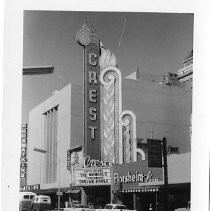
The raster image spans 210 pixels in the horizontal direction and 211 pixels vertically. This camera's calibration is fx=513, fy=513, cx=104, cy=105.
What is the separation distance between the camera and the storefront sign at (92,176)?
4.55 metres

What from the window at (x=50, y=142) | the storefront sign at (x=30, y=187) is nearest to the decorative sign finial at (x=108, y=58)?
the window at (x=50, y=142)

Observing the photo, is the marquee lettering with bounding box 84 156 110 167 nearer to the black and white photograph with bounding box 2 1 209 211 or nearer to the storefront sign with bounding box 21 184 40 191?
the black and white photograph with bounding box 2 1 209 211

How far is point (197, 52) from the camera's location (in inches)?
171


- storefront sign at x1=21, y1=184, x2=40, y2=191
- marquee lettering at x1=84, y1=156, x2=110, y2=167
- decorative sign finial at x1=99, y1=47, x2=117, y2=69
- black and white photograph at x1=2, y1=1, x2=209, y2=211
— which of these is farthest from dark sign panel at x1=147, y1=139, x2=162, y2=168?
storefront sign at x1=21, y1=184, x2=40, y2=191

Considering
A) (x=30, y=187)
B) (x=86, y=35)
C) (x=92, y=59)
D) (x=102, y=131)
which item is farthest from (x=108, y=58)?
(x=30, y=187)

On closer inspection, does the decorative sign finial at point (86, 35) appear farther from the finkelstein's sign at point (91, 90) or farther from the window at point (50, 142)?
the window at point (50, 142)

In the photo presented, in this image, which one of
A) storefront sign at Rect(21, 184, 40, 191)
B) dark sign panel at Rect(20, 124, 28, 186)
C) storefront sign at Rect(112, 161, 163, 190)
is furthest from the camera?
storefront sign at Rect(112, 161, 163, 190)

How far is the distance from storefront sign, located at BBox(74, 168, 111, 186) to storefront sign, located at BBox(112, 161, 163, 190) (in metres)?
0.07

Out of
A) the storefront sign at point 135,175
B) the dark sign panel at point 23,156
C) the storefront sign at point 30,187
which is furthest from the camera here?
the storefront sign at point 135,175

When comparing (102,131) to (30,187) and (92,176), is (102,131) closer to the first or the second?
(92,176)

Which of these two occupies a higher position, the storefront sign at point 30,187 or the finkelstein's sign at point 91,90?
the finkelstein's sign at point 91,90

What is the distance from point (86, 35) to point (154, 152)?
1.21 m

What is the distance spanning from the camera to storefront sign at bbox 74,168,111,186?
4555 mm

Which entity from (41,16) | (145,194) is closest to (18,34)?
(41,16)
